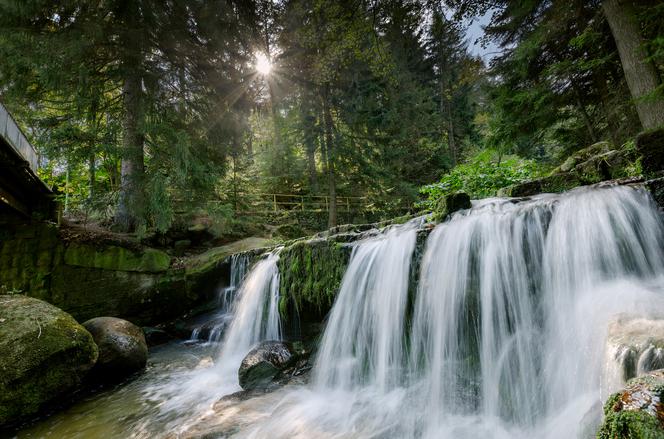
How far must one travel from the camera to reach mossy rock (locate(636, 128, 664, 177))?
129 inches

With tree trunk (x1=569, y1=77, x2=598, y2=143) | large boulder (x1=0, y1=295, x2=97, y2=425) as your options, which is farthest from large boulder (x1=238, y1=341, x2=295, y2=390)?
tree trunk (x1=569, y1=77, x2=598, y2=143)

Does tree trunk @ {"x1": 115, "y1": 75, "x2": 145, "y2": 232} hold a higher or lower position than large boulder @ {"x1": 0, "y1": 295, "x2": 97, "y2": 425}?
higher

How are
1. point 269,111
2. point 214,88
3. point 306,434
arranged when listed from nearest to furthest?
point 306,434 < point 214,88 < point 269,111

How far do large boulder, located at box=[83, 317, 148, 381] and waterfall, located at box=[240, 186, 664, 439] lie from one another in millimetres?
3121

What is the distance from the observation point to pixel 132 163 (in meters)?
9.06

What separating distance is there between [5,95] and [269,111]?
8021 millimetres

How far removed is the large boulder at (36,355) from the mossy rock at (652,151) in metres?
7.08

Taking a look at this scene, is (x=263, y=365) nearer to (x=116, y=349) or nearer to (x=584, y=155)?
(x=116, y=349)

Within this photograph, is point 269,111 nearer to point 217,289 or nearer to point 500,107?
point 217,289

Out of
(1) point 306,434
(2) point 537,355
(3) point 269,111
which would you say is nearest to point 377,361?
(1) point 306,434

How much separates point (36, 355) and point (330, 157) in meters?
11.2

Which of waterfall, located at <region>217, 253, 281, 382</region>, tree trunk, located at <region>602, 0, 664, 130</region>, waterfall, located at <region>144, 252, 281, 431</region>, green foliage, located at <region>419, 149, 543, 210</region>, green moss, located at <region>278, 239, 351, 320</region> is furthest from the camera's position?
green foliage, located at <region>419, 149, 543, 210</region>

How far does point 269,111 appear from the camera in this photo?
44.4 feet

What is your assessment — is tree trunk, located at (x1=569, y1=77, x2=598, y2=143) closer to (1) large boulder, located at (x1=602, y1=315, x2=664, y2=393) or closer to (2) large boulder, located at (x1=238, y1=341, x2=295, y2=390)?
(1) large boulder, located at (x1=602, y1=315, x2=664, y2=393)
